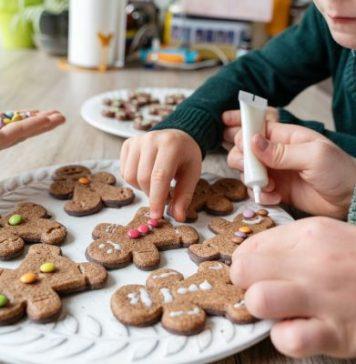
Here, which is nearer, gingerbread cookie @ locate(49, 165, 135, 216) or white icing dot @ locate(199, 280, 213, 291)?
white icing dot @ locate(199, 280, 213, 291)

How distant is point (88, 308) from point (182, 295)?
90 mm

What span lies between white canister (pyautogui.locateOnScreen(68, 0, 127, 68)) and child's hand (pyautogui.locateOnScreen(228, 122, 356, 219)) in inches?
36.2

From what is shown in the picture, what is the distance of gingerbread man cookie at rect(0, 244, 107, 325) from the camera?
43 centimetres

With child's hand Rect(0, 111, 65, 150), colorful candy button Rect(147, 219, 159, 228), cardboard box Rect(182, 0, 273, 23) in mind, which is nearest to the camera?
colorful candy button Rect(147, 219, 159, 228)

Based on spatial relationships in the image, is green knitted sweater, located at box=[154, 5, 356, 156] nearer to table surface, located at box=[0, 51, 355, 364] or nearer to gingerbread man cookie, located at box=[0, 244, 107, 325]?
table surface, located at box=[0, 51, 355, 364]

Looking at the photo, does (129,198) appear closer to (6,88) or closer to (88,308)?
(88,308)

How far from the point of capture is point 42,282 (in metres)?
0.47

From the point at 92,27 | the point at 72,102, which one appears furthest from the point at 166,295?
the point at 92,27

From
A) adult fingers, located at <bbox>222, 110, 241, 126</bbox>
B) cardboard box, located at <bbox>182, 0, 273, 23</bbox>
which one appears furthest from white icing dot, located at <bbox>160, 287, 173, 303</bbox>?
cardboard box, located at <bbox>182, 0, 273, 23</bbox>

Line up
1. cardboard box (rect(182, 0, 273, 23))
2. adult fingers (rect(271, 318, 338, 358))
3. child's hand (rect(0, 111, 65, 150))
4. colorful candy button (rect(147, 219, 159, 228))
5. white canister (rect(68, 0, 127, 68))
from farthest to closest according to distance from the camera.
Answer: cardboard box (rect(182, 0, 273, 23))
white canister (rect(68, 0, 127, 68))
child's hand (rect(0, 111, 65, 150))
colorful candy button (rect(147, 219, 159, 228))
adult fingers (rect(271, 318, 338, 358))

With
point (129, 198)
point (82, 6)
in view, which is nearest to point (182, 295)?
point (129, 198)

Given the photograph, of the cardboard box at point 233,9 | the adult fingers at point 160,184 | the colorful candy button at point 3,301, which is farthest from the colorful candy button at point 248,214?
the cardboard box at point 233,9

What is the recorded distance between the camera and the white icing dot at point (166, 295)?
17.7 inches

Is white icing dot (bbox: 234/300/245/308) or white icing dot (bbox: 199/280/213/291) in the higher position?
white icing dot (bbox: 234/300/245/308)
